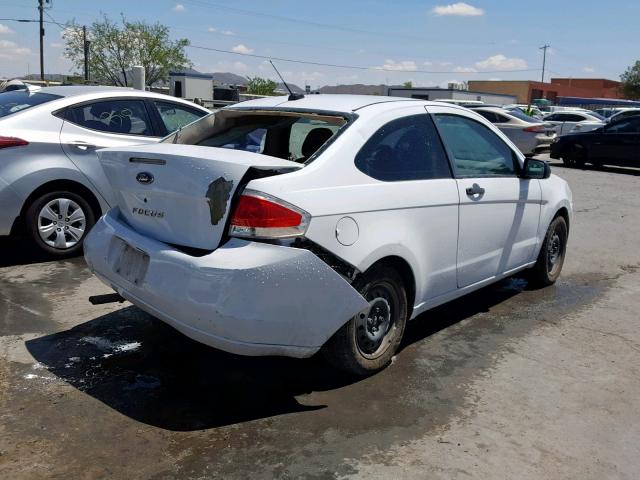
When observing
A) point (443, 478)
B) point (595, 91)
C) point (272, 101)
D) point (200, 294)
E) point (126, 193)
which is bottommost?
point (443, 478)

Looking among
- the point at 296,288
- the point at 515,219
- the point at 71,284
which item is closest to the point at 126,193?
the point at 296,288

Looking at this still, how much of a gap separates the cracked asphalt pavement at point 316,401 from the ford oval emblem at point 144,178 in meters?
1.19

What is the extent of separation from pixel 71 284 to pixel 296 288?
315 cm

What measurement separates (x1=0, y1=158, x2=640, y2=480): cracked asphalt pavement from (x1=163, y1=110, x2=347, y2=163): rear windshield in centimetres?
144

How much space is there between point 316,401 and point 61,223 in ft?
12.4

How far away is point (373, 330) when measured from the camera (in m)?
4.05

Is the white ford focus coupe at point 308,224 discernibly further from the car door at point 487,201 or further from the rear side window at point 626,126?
the rear side window at point 626,126

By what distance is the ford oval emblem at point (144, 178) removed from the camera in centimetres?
372

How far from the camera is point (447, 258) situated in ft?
14.6

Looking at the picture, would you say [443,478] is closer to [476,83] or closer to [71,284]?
[71,284]

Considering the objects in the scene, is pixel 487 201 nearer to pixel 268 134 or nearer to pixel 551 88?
pixel 268 134

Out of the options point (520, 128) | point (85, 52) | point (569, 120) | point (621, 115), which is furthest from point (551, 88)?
point (520, 128)

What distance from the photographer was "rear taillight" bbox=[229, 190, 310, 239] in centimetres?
333

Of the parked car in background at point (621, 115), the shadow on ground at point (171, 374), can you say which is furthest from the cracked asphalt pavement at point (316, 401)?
the parked car in background at point (621, 115)
